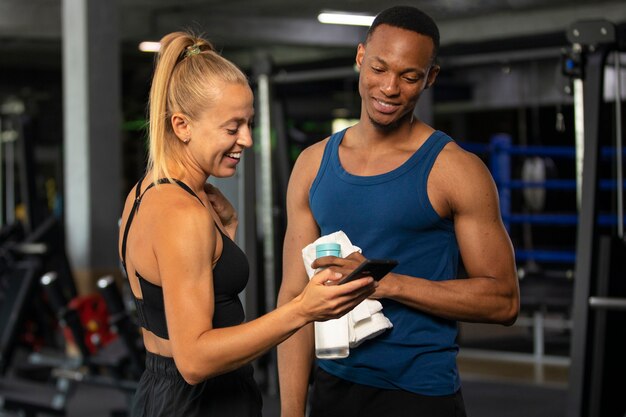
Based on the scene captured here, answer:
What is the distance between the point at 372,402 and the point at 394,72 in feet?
1.99

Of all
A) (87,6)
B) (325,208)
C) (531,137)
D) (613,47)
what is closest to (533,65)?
(531,137)

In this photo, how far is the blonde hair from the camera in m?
1.57

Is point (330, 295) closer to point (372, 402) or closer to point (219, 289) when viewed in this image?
point (219, 289)

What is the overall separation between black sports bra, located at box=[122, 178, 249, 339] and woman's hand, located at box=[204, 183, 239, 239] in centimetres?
19

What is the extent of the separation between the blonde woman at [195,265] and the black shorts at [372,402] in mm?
224

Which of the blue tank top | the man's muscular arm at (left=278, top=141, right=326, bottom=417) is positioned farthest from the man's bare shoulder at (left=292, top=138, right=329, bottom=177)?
the blue tank top

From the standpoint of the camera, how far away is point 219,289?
5.11ft

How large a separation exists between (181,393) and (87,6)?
268 inches

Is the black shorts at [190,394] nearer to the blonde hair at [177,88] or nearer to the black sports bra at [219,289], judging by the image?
the black sports bra at [219,289]

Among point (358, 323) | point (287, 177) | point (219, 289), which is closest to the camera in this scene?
point (219, 289)

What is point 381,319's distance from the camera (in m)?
1.73

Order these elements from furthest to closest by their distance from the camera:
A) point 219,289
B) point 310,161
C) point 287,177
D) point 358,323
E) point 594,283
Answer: point 287,177 → point 594,283 → point 310,161 → point 358,323 → point 219,289

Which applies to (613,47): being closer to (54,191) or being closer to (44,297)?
(44,297)

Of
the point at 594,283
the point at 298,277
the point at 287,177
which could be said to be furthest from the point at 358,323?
the point at 287,177
